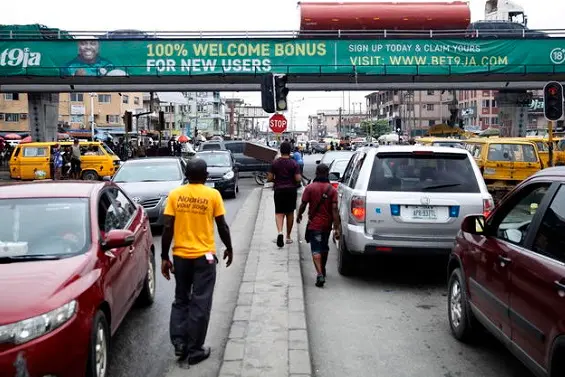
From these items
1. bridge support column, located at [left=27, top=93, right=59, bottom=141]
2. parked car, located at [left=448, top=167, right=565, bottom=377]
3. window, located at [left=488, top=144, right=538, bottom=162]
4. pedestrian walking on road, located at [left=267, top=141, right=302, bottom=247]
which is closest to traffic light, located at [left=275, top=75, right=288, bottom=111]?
pedestrian walking on road, located at [left=267, top=141, right=302, bottom=247]

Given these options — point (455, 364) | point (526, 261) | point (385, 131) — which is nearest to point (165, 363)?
point (455, 364)

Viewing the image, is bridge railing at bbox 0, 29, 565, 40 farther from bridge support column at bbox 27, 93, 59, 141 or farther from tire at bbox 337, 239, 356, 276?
tire at bbox 337, 239, 356, 276

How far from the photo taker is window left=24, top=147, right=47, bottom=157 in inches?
950

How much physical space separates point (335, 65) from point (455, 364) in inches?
956

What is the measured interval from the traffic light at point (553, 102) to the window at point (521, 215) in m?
9.98

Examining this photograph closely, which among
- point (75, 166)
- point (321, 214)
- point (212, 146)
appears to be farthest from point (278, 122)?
point (212, 146)

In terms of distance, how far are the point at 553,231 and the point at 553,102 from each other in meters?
11.0

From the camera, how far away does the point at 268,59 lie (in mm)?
28422

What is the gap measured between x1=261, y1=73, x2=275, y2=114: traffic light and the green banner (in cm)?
1425

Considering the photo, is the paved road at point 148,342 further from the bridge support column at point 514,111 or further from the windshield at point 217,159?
the bridge support column at point 514,111

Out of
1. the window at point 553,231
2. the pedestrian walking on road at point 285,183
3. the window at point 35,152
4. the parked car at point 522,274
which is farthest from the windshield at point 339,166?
the window at point 35,152

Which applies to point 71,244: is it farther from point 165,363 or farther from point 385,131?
point 385,131

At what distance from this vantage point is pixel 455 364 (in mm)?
5035

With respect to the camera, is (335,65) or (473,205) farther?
(335,65)
